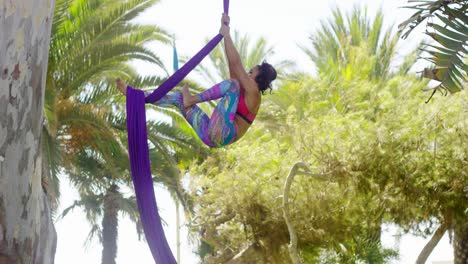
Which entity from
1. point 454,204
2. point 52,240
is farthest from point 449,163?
point 52,240

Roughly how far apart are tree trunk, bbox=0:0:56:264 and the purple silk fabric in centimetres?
52

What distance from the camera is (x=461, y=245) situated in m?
13.4

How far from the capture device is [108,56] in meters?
11.3

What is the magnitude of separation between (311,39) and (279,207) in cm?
515

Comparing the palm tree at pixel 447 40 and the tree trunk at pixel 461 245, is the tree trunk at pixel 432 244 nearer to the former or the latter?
the tree trunk at pixel 461 245

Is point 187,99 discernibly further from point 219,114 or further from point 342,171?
point 342,171

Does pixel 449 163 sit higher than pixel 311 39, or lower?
lower

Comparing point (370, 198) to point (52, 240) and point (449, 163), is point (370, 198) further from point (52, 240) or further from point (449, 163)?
point (52, 240)

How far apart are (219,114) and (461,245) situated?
29.3 ft

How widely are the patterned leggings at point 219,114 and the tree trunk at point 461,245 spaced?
28.0 feet

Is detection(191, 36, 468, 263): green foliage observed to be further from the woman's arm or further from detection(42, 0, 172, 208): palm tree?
the woman's arm

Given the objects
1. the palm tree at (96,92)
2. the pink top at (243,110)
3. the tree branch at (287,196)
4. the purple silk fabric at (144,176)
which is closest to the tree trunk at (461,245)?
the tree branch at (287,196)

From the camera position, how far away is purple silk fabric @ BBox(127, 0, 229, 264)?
4.86 m

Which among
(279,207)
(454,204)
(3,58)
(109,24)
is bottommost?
(3,58)
